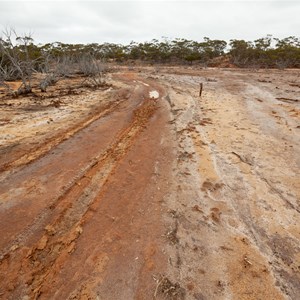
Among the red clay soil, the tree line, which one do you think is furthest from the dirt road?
A: the tree line

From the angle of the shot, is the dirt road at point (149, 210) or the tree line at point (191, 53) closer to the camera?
the dirt road at point (149, 210)

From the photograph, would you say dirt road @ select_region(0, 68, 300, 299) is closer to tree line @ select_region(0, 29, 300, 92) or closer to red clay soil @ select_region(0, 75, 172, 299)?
red clay soil @ select_region(0, 75, 172, 299)

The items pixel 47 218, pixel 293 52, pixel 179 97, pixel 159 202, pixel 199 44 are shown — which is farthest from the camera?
pixel 199 44

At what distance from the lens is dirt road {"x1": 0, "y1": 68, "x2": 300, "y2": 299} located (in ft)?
8.82

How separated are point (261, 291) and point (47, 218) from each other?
2764mm

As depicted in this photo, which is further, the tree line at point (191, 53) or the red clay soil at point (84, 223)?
the tree line at point (191, 53)

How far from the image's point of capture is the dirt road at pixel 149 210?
2.69 meters

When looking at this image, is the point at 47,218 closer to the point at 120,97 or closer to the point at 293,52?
the point at 120,97

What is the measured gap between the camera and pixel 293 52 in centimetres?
2994

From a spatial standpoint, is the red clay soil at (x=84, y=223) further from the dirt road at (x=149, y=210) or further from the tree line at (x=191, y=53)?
the tree line at (x=191, y=53)

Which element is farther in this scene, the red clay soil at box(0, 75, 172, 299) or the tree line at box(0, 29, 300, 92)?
the tree line at box(0, 29, 300, 92)

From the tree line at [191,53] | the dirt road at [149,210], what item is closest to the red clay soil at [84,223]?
the dirt road at [149,210]

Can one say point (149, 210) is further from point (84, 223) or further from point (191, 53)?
point (191, 53)

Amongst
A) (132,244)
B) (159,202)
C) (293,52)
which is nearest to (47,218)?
(132,244)
